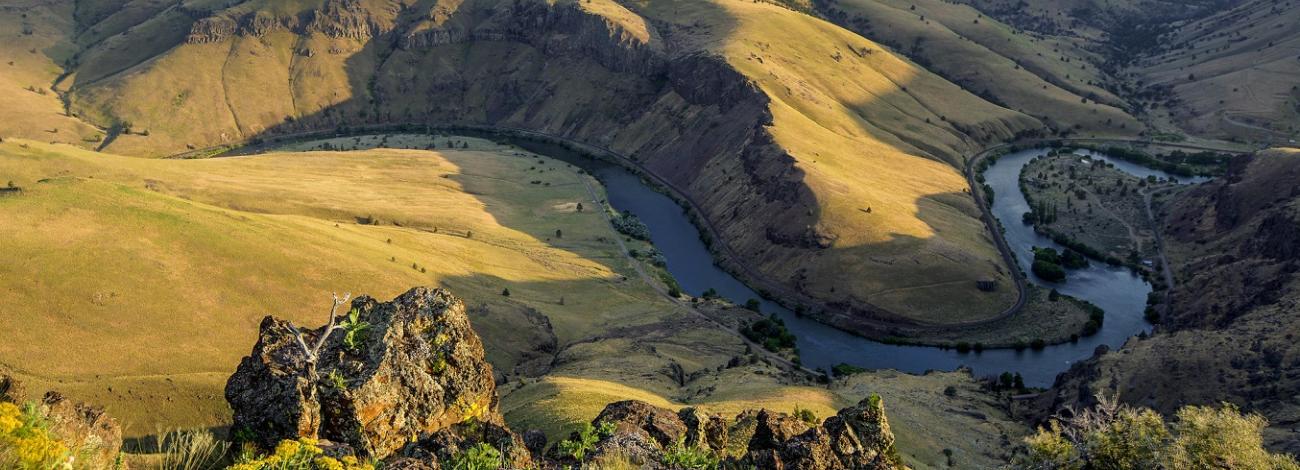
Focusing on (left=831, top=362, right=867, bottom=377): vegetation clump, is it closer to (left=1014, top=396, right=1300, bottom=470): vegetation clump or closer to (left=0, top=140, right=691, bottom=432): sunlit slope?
(left=0, top=140, right=691, bottom=432): sunlit slope

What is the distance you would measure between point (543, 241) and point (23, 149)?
70857mm

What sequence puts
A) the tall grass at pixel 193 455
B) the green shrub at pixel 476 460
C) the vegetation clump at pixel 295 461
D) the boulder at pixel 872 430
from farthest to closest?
the boulder at pixel 872 430
the green shrub at pixel 476 460
the tall grass at pixel 193 455
the vegetation clump at pixel 295 461

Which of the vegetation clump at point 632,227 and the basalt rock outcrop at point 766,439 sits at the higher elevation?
the basalt rock outcrop at point 766,439

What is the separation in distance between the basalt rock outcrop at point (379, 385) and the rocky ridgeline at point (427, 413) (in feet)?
0.15

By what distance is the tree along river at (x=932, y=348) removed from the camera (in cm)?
10681

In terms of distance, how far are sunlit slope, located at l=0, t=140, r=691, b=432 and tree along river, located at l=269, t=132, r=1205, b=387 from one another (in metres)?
12.9

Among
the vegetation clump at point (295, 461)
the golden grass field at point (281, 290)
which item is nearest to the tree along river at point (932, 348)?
the golden grass field at point (281, 290)

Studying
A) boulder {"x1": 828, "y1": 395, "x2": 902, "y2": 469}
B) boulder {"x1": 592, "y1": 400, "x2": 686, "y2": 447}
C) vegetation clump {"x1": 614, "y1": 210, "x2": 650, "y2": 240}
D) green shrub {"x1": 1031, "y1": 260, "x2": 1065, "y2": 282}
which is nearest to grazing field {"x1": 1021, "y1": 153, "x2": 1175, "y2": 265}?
green shrub {"x1": 1031, "y1": 260, "x2": 1065, "y2": 282}

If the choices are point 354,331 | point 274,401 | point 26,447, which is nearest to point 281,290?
point 354,331

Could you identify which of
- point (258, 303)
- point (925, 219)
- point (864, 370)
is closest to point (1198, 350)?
point (864, 370)

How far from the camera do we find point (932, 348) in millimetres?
110438

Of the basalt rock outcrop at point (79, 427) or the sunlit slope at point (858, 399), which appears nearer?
the basalt rock outcrop at point (79, 427)

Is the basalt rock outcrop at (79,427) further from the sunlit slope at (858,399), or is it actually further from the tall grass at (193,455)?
the sunlit slope at (858,399)

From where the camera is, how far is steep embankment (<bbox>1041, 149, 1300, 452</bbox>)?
72.9 meters
